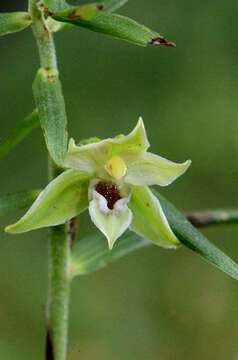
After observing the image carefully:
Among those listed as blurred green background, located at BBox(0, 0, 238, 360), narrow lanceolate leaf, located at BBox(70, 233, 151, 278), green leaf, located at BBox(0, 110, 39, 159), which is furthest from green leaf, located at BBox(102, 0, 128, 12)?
blurred green background, located at BBox(0, 0, 238, 360)

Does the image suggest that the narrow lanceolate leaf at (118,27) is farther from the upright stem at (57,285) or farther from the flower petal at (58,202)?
the flower petal at (58,202)

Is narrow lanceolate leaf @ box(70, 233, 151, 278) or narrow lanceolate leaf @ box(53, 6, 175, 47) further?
narrow lanceolate leaf @ box(70, 233, 151, 278)

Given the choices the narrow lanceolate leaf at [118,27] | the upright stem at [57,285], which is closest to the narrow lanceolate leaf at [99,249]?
the upright stem at [57,285]

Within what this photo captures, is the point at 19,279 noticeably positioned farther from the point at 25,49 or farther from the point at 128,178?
the point at 128,178

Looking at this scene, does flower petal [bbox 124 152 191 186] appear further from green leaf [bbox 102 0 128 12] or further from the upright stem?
green leaf [bbox 102 0 128 12]

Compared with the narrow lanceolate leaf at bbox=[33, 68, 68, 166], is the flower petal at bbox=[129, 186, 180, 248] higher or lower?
lower

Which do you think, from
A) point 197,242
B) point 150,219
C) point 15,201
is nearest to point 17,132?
point 15,201

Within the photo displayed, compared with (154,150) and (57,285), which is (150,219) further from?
(154,150)
